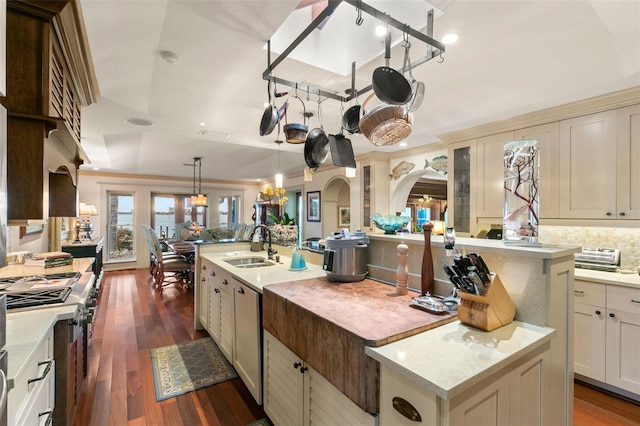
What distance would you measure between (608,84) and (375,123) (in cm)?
226

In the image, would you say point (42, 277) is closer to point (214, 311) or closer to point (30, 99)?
point (214, 311)

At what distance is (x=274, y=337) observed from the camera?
1.70 metres

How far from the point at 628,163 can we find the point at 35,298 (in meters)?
4.37

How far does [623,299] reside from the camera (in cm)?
219

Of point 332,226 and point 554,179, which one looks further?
point 332,226

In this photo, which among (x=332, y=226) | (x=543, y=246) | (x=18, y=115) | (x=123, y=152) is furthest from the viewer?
(x=332, y=226)

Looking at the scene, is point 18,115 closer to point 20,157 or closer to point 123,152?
point 20,157

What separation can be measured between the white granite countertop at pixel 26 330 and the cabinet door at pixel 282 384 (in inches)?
41.3

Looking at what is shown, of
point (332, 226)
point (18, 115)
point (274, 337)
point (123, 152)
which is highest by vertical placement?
point (123, 152)

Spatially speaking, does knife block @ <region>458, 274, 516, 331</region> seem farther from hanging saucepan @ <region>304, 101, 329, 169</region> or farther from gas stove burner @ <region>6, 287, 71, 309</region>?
gas stove burner @ <region>6, 287, 71, 309</region>

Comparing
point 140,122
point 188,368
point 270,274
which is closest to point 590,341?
point 270,274

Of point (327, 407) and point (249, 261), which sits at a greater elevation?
point (249, 261)

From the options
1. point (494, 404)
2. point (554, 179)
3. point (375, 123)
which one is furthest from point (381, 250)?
point (554, 179)

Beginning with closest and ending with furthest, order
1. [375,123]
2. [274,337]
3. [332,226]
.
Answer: [375,123], [274,337], [332,226]
